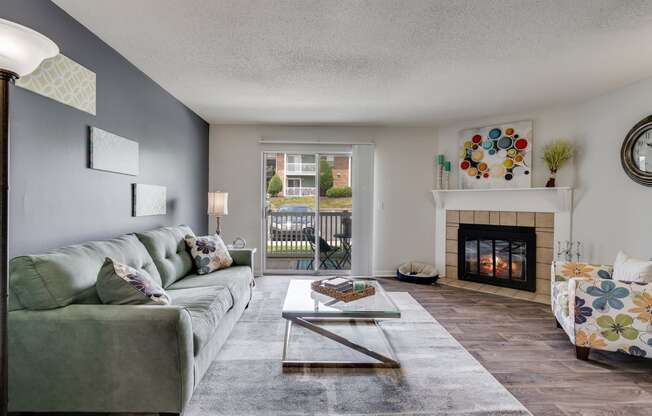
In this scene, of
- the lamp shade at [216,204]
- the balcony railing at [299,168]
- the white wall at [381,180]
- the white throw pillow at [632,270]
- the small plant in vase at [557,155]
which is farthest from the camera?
the balcony railing at [299,168]

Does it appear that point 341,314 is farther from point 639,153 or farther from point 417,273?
point 639,153

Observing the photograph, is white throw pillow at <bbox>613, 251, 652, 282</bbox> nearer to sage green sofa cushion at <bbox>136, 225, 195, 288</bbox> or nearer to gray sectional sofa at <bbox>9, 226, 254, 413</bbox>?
gray sectional sofa at <bbox>9, 226, 254, 413</bbox>

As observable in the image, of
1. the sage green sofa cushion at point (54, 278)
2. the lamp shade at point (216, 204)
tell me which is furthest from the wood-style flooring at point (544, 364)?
the lamp shade at point (216, 204)

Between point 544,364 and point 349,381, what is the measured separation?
55.6 inches

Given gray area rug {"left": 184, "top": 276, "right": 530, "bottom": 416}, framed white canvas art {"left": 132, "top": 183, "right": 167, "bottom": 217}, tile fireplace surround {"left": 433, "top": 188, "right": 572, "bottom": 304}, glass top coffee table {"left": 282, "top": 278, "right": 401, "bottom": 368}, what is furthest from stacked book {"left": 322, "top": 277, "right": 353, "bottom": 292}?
tile fireplace surround {"left": 433, "top": 188, "right": 572, "bottom": 304}

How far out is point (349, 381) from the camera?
2098 millimetres

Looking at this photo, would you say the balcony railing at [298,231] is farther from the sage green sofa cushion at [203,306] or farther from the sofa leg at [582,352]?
the sofa leg at [582,352]

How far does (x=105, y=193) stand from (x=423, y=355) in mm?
2681

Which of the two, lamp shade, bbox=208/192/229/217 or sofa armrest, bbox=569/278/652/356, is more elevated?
lamp shade, bbox=208/192/229/217

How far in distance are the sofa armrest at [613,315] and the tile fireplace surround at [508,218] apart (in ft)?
5.21

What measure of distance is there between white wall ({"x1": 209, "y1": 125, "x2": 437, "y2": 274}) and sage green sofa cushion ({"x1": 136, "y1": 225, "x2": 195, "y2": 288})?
1.72m

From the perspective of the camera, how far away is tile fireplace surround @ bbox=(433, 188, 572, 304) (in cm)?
394

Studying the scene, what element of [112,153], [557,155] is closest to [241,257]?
[112,153]

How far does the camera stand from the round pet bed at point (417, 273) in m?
4.61
